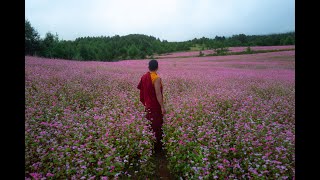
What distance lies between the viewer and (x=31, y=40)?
3569 centimetres

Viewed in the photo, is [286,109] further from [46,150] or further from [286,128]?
[46,150]

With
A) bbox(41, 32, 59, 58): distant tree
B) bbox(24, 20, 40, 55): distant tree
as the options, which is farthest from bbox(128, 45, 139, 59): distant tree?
bbox(24, 20, 40, 55): distant tree

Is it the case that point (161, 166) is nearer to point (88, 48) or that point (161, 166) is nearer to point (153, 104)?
point (153, 104)

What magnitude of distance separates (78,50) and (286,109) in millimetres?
47366

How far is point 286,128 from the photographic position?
5.70 m

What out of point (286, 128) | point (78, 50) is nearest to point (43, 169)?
point (286, 128)

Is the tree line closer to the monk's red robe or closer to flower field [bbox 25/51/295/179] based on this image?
flower field [bbox 25/51/295/179]

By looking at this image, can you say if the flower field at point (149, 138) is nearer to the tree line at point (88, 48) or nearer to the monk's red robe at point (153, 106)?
the monk's red robe at point (153, 106)

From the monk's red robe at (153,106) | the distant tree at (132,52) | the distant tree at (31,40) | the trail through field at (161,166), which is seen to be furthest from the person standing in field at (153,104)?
the distant tree at (132,52)

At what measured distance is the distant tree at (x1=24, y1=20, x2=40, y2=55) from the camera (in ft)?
113

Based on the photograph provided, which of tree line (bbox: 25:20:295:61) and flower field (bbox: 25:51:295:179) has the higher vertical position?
tree line (bbox: 25:20:295:61)

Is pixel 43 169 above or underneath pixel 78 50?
underneath

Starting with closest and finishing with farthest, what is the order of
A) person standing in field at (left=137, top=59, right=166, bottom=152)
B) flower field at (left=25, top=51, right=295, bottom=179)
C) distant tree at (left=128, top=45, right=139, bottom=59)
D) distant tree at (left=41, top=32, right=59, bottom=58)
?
1. flower field at (left=25, top=51, right=295, bottom=179)
2. person standing in field at (left=137, top=59, right=166, bottom=152)
3. distant tree at (left=41, top=32, right=59, bottom=58)
4. distant tree at (left=128, top=45, right=139, bottom=59)
